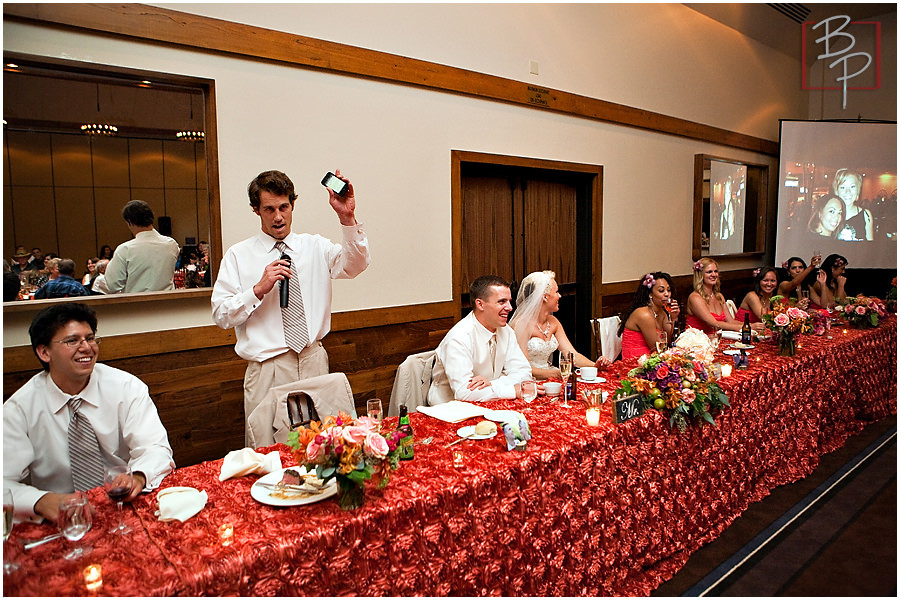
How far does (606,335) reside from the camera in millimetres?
4414

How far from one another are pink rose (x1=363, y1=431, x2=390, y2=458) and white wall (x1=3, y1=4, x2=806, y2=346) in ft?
7.30

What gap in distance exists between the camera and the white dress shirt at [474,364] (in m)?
2.81

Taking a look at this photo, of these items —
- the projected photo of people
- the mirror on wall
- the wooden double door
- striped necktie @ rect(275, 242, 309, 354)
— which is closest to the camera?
striped necktie @ rect(275, 242, 309, 354)

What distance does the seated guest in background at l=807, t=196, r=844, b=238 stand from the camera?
7746 mm

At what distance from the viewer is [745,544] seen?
2807mm

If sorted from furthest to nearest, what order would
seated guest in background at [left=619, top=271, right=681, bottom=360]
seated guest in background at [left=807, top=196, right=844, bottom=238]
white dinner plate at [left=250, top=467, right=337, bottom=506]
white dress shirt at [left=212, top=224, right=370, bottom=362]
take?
seated guest in background at [left=807, top=196, right=844, bottom=238], seated guest in background at [left=619, top=271, right=681, bottom=360], white dress shirt at [left=212, top=224, right=370, bottom=362], white dinner plate at [left=250, top=467, right=337, bottom=506]

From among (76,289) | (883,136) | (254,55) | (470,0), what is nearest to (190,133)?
(254,55)

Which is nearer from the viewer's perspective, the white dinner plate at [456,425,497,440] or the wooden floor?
the wooden floor

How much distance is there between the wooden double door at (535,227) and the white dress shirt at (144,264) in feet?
7.20

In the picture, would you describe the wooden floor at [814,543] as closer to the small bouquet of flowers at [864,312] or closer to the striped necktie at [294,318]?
the small bouquet of flowers at [864,312]

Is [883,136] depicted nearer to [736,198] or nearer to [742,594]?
[736,198]

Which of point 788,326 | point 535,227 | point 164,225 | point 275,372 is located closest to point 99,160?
point 164,225

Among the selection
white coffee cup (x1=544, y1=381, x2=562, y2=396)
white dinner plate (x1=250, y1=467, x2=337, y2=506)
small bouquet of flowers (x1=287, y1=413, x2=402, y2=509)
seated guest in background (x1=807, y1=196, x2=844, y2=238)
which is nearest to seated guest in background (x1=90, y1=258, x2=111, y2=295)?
white dinner plate (x1=250, y1=467, x2=337, y2=506)

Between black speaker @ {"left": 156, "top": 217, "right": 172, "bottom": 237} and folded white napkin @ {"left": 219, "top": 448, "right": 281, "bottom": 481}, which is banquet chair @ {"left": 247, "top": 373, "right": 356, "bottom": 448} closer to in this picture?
folded white napkin @ {"left": 219, "top": 448, "right": 281, "bottom": 481}
